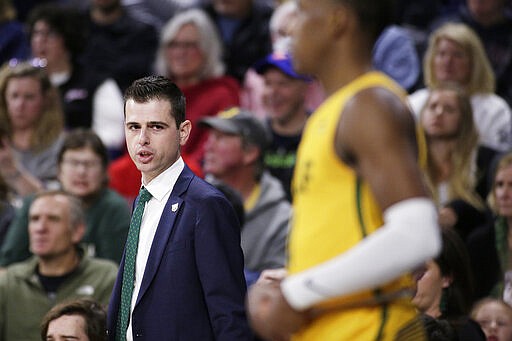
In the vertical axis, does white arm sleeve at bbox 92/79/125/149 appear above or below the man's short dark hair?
below

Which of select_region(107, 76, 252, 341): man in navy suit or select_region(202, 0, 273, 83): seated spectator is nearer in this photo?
select_region(107, 76, 252, 341): man in navy suit

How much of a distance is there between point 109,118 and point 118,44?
35.4 inches

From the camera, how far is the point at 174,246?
3500mm

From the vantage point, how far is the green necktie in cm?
356

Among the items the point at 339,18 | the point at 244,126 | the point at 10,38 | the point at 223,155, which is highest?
the point at 10,38

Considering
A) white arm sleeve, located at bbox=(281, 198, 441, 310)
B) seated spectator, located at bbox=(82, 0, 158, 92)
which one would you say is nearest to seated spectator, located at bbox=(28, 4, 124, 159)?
seated spectator, located at bbox=(82, 0, 158, 92)

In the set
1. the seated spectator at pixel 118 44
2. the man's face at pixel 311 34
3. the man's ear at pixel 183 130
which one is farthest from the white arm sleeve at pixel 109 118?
the man's face at pixel 311 34

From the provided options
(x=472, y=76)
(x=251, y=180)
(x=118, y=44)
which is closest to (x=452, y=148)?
(x=472, y=76)

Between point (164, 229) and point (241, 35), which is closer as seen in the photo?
point (164, 229)

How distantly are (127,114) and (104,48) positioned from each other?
5.39 m

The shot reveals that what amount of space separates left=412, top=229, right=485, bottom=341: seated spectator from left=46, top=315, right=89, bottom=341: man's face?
1.40 meters

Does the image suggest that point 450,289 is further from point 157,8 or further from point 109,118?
point 157,8

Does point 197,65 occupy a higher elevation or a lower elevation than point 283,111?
higher

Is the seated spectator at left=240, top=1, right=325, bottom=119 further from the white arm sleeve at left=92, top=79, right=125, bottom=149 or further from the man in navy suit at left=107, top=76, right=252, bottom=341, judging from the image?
the man in navy suit at left=107, top=76, right=252, bottom=341
